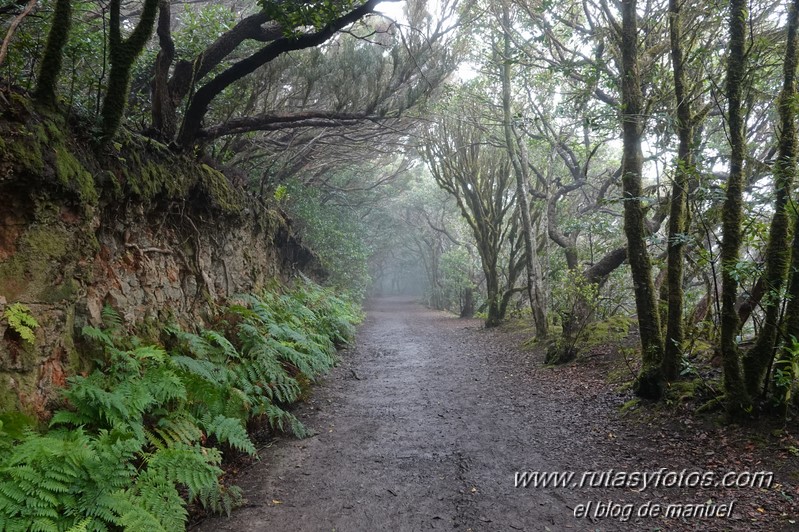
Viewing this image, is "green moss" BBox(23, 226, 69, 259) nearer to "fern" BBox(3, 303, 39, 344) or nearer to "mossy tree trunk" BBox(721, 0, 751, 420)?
"fern" BBox(3, 303, 39, 344)

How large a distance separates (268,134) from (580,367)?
892 cm

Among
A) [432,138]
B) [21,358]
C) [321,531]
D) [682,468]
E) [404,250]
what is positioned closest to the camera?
[21,358]

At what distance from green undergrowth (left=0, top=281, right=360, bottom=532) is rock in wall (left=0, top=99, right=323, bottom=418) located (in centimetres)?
27

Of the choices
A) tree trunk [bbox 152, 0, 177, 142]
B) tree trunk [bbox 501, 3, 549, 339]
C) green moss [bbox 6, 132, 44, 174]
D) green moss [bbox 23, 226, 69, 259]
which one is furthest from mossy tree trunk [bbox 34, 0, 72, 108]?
tree trunk [bbox 501, 3, 549, 339]

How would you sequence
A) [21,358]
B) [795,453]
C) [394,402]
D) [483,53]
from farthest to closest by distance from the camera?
[483,53] < [394,402] < [795,453] < [21,358]

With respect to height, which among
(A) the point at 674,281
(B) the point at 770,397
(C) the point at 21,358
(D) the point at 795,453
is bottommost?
(D) the point at 795,453

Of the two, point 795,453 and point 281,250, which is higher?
point 281,250

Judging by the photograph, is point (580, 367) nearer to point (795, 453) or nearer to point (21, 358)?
point (795, 453)

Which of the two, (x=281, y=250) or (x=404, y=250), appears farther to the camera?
(x=404, y=250)

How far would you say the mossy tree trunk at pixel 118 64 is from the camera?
407 centimetres

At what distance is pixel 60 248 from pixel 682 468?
5.76 m

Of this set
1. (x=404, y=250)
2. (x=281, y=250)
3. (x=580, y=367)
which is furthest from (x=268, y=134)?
(x=404, y=250)

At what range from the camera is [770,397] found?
4246 millimetres

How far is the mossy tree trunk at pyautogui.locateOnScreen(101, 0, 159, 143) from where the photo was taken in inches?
160
